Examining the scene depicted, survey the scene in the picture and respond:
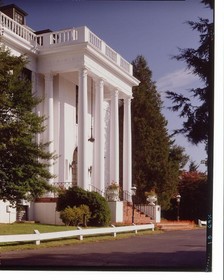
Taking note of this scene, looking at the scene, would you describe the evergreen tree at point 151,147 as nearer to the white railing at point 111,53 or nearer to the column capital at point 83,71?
the white railing at point 111,53

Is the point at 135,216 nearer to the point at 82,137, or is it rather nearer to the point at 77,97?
the point at 82,137

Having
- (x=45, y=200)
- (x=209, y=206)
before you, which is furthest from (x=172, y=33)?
(x=45, y=200)

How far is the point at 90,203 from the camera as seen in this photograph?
270 inches

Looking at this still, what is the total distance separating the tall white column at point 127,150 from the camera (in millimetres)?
6633

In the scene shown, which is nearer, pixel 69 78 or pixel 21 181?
pixel 21 181

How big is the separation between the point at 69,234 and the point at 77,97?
2.25m

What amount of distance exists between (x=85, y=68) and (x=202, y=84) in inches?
92.4

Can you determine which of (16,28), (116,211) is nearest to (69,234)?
(116,211)

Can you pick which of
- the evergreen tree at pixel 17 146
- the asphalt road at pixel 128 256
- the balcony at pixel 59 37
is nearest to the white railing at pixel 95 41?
the balcony at pixel 59 37

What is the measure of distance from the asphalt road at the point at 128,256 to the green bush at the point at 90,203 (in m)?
0.51

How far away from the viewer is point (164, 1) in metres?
6.39

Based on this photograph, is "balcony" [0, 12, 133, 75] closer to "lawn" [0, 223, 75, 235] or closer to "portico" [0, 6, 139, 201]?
"portico" [0, 6, 139, 201]

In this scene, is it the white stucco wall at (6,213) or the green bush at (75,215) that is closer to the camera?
the white stucco wall at (6,213)
